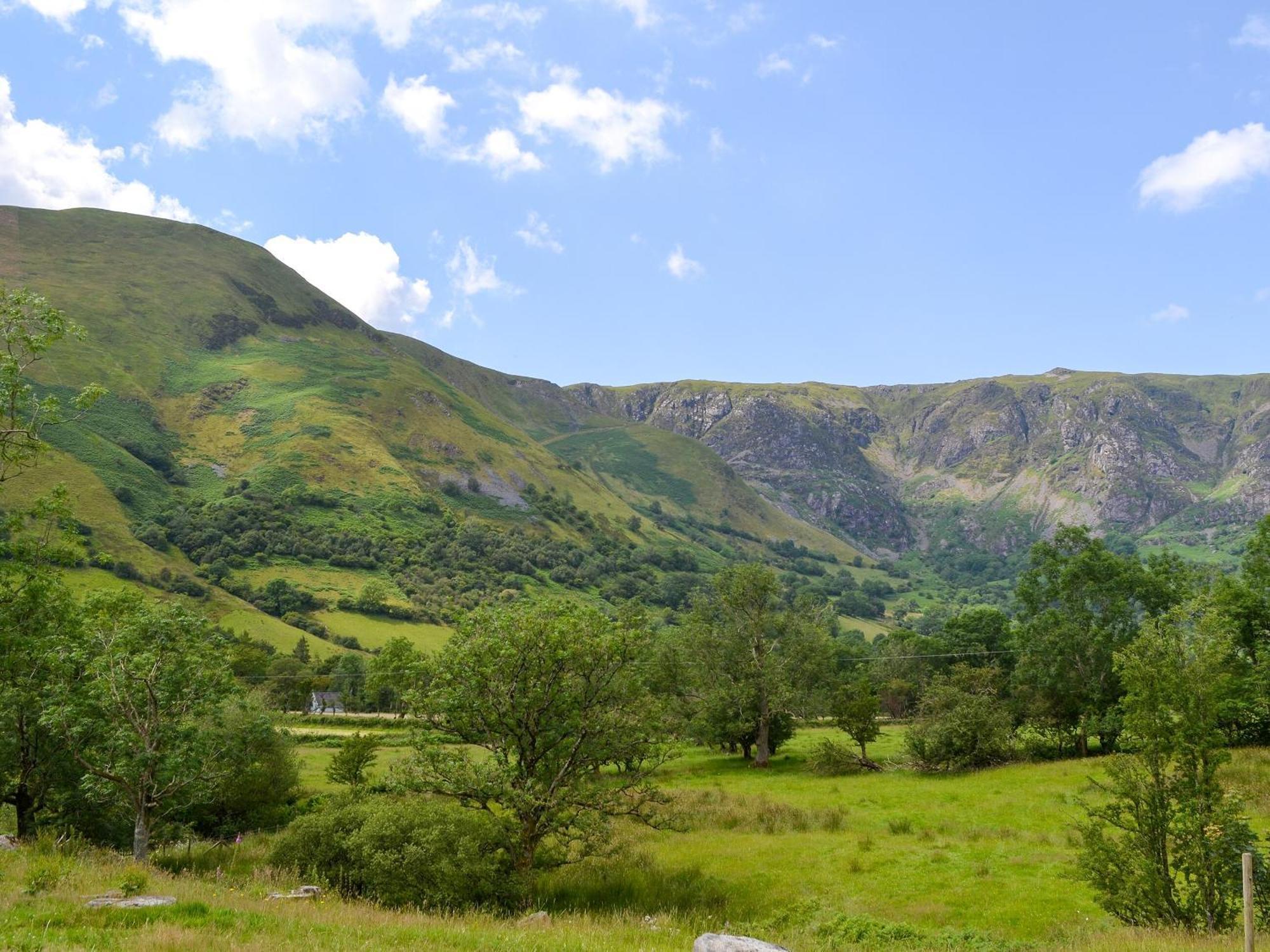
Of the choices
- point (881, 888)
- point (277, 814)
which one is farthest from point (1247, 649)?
point (277, 814)

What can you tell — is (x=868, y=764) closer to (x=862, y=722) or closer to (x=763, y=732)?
(x=862, y=722)

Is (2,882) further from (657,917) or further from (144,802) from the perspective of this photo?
A: (657,917)

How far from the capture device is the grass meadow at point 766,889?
47.5 feet

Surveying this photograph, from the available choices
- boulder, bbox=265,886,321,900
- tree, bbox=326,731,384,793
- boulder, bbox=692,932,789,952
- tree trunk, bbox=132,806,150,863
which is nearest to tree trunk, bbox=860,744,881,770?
tree, bbox=326,731,384,793

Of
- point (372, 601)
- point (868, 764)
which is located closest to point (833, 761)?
point (868, 764)

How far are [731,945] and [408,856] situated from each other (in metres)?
12.3

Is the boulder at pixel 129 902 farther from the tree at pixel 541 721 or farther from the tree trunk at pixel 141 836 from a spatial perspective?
the tree at pixel 541 721

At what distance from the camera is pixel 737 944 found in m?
13.0

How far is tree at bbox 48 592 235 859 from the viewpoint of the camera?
78.6ft

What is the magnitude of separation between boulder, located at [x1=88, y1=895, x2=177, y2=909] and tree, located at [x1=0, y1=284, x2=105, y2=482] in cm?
1170

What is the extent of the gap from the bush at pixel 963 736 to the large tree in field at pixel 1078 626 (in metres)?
4.02

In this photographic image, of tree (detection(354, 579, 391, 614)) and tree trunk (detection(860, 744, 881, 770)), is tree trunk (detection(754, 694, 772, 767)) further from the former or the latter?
tree (detection(354, 579, 391, 614))

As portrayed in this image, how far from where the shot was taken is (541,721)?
26.6 meters

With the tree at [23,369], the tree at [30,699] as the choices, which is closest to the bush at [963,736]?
the tree at [30,699]
